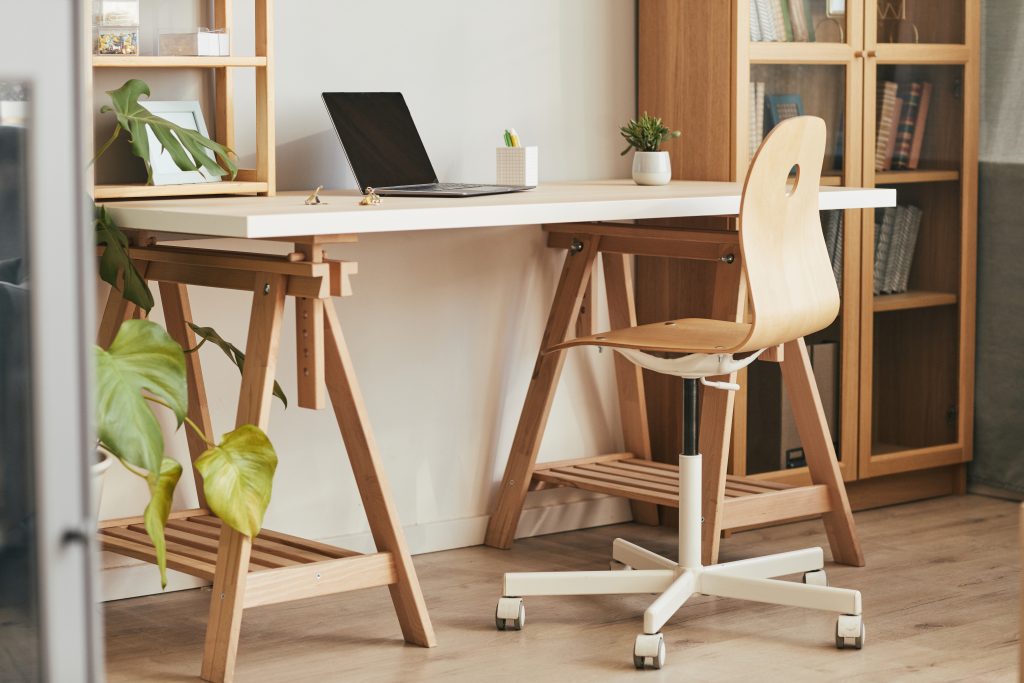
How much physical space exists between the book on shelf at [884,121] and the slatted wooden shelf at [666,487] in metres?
0.90

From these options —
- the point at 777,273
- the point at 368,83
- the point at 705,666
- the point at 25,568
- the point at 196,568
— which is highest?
the point at 368,83

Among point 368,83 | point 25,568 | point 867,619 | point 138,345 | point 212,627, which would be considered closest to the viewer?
point 25,568

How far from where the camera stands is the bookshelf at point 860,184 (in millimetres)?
3395

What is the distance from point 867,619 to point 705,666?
0.44 metres

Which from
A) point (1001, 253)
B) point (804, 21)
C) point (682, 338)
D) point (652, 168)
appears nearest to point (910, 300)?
point (1001, 253)

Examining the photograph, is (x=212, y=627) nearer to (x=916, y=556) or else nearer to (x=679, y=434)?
(x=679, y=434)

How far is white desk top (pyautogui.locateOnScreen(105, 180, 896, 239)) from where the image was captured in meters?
2.27

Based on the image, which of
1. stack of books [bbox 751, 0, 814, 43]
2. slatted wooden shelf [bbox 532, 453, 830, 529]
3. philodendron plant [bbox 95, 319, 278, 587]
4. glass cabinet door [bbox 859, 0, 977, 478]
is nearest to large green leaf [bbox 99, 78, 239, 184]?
philodendron plant [bbox 95, 319, 278, 587]

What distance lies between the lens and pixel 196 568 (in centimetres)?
249

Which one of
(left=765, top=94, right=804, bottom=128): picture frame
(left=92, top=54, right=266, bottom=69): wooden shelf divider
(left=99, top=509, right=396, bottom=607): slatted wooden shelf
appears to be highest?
(left=92, top=54, right=266, bottom=69): wooden shelf divider

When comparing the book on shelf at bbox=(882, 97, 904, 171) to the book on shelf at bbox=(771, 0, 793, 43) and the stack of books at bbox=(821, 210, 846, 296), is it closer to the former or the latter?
the stack of books at bbox=(821, 210, 846, 296)

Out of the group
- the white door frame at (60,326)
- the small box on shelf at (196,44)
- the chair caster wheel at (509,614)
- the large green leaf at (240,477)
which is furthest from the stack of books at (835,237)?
the white door frame at (60,326)

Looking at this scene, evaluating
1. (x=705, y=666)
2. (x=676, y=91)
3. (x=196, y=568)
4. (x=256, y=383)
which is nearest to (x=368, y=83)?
(x=676, y=91)

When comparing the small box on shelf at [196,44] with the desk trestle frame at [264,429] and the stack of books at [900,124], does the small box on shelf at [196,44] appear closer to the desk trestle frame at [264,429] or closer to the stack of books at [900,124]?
the desk trestle frame at [264,429]
